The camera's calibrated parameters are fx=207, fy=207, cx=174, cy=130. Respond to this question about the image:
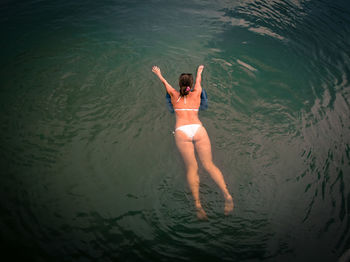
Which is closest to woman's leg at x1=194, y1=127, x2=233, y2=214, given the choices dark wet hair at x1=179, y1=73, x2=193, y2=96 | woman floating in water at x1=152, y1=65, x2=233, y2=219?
woman floating in water at x1=152, y1=65, x2=233, y2=219

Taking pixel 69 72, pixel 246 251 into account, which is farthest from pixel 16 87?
pixel 246 251

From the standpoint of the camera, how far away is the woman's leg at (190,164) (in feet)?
11.2

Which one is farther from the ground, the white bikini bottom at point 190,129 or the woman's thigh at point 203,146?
the white bikini bottom at point 190,129

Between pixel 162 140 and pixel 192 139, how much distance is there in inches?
29.7

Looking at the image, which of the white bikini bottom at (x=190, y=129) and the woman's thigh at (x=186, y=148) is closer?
the woman's thigh at (x=186, y=148)

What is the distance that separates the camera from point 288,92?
5730 millimetres

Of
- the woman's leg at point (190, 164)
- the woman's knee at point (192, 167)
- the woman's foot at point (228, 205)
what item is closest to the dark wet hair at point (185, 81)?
the woman's leg at point (190, 164)

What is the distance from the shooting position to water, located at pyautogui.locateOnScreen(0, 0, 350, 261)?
127 inches

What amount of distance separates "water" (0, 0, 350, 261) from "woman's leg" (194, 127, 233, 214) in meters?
0.16

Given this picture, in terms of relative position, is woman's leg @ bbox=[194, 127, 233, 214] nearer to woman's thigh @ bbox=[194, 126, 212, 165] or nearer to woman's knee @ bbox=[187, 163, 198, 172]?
woman's thigh @ bbox=[194, 126, 212, 165]

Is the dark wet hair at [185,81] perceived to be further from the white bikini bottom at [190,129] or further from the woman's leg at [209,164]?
the woman's leg at [209,164]

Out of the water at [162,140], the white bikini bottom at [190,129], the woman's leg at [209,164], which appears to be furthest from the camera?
the white bikini bottom at [190,129]

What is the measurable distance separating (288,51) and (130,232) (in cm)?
739

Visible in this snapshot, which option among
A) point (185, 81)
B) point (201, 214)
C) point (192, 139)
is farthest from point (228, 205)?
point (185, 81)
